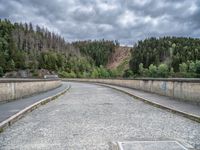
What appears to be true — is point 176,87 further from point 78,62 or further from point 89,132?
point 78,62

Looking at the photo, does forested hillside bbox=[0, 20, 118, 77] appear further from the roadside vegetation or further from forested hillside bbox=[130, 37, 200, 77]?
forested hillside bbox=[130, 37, 200, 77]

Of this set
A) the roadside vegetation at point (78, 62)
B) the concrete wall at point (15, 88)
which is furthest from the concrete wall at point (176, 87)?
the roadside vegetation at point (78, 62)

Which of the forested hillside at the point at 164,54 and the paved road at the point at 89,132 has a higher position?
the forested hillside at the point at 164,54

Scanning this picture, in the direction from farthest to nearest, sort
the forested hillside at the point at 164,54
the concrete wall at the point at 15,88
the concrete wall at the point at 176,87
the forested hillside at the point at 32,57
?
the forested hillside at the point at 164,54, the forested hillside at the point at 32,57, the concrete wall at the point at 15,88, the concrete wall at the point at 176,87

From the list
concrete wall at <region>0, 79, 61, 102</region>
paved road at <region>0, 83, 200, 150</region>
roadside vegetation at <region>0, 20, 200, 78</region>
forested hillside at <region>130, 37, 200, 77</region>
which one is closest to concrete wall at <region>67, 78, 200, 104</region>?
paved road at <region>0, 83, 200, 150</region>

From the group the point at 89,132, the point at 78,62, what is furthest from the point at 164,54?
the point at 89,132

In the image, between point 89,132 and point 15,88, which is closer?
point 89,132

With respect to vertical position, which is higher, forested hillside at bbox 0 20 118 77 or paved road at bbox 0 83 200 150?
forested hillside at bbox 0 20 118 77

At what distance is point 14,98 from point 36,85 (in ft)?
20.5

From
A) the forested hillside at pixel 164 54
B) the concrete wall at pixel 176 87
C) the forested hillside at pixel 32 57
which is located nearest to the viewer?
the concrete wall at pixel 176 87

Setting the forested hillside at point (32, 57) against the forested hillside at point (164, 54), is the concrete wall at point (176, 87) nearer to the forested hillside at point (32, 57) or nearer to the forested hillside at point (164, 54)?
the forested hillside at point (32, 57)

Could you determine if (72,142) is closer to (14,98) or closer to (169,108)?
(169,108)

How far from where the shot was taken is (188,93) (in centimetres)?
1406

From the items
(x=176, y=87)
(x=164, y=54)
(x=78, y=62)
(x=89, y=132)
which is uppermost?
(x=164, y=54)
